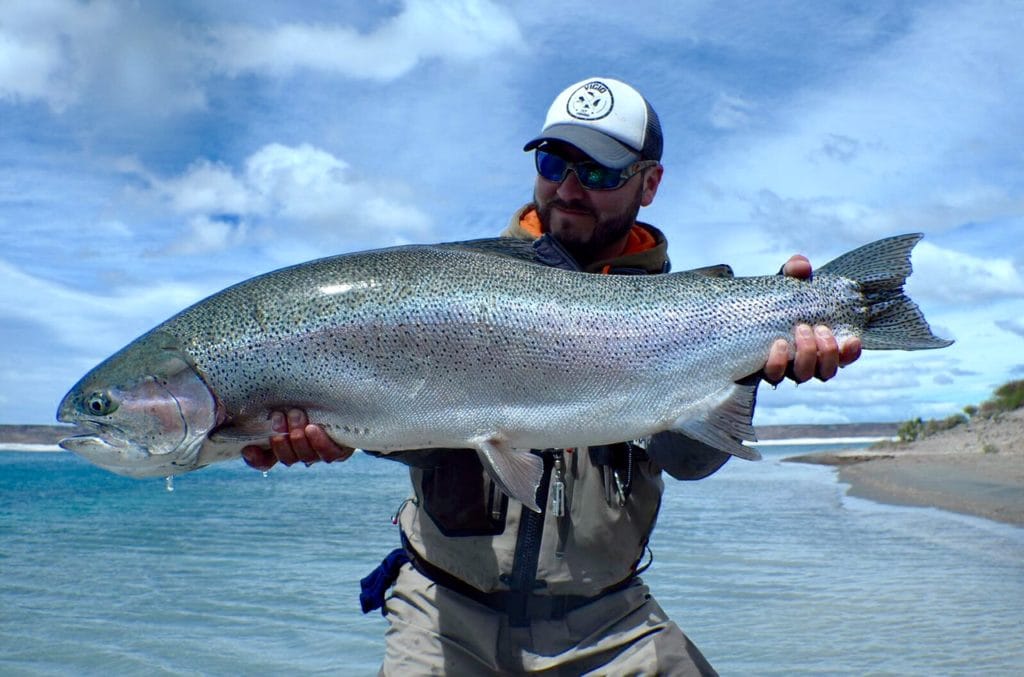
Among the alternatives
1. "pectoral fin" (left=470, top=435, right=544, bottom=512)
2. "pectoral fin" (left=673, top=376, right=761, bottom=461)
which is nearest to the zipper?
"pectoral fin" (left=470, top=435, right=544, bottom=512)

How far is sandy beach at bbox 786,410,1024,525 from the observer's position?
1692 cm

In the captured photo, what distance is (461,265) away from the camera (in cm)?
351

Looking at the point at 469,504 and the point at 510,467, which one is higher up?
the point at 510,467

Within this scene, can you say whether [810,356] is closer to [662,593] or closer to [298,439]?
[298,439]

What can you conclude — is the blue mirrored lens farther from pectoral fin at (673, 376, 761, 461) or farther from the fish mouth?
the fish mouth

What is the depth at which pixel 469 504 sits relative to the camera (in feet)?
12.5

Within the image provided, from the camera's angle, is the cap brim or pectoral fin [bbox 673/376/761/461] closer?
pectoral fin [bbox 673/376/761/461]

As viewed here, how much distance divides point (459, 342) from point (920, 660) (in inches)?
224

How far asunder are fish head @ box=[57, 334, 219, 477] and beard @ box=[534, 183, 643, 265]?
1767mm

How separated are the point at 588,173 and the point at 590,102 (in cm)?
35

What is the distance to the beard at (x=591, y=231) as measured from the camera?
14.0 ft

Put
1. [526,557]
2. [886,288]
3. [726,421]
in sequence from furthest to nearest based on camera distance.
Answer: [526,557] → [886,288] → [726,421]

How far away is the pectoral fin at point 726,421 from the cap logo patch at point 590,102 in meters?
1.49

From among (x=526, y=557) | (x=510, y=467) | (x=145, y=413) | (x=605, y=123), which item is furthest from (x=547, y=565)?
(x=605, y=123)
